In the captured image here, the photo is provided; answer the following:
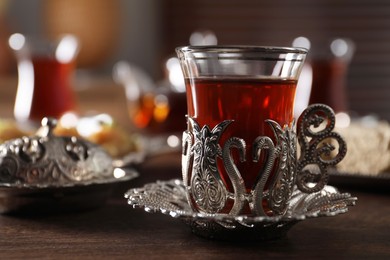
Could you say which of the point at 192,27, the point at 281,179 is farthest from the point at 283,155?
the point at 192,27

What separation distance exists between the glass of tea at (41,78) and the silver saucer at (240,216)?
2.91ft

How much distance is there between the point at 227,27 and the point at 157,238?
3.35 meters

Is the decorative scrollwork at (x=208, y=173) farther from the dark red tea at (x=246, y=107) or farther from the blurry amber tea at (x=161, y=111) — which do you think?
the blurry amber tea at (x=161, y=111)

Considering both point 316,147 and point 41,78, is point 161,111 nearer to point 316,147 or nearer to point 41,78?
point 41,78

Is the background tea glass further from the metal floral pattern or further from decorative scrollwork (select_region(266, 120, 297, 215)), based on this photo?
decorative scrollwork (select_region(266, 120, 297, 215))

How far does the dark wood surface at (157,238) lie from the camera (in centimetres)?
67

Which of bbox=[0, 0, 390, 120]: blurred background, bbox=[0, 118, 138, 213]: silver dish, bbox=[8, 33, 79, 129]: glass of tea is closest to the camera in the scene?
bbox=[0, 118, 138, 213]: silver dish

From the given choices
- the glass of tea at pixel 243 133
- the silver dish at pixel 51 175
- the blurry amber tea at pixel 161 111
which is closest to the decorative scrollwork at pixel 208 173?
the glass of tea at pixel 243 133

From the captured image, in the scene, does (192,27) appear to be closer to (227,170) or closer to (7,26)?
(7,26)

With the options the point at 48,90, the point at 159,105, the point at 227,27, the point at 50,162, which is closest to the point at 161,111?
the point at 159,105

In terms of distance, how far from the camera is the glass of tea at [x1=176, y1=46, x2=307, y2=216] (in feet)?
2.40

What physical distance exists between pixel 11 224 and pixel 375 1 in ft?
11.5

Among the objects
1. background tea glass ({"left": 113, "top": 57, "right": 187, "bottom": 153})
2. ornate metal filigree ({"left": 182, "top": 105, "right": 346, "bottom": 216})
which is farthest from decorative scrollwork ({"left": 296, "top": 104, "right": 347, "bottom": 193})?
background tea glass ({"left": 113, "top": 57, "right": 187, "bottom": 153})

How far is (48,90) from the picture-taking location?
169 cm
